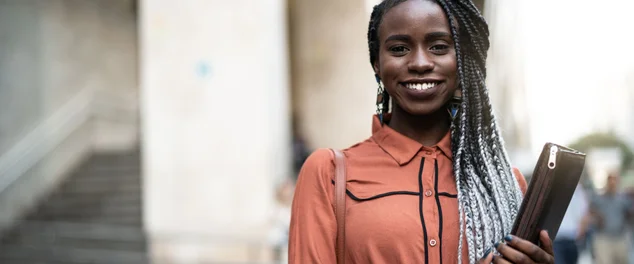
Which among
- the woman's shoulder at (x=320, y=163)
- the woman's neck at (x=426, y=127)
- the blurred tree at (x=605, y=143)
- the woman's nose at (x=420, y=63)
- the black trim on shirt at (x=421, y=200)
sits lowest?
the blurred tree at (x=605, y=143)

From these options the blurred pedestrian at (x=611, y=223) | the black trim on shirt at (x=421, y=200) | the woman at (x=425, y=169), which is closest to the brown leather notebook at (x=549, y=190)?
the woman at (x=425, y=169)

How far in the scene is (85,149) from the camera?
1377 centimetres

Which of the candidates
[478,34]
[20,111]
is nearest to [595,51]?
[20,111]

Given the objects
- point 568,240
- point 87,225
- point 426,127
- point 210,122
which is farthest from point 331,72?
point 426,127

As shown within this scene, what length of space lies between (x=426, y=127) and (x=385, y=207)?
1.07 ft

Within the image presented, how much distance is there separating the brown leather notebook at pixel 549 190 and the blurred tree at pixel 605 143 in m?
12.4

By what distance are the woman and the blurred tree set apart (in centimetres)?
1213

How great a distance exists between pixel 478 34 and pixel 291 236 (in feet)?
2.81

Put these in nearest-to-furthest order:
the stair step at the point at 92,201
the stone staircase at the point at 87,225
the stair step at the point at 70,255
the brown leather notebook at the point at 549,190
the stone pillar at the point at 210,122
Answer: the brown leather notebook at the point at 549,190 < the stone pillar at the point at 210,122 < the stair step at the point at 70,255 < the stone staircase at the point at 87,225 < the stair step at the point at 92,201

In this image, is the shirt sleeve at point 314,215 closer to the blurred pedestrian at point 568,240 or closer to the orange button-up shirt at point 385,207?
the orange button-up shirt at point 385,207

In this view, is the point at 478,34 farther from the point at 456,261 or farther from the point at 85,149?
the point at 85,149

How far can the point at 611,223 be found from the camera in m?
9.35

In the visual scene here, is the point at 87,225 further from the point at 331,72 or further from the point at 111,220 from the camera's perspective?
the point at 331,72

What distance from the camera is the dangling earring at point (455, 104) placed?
7.95 ft
